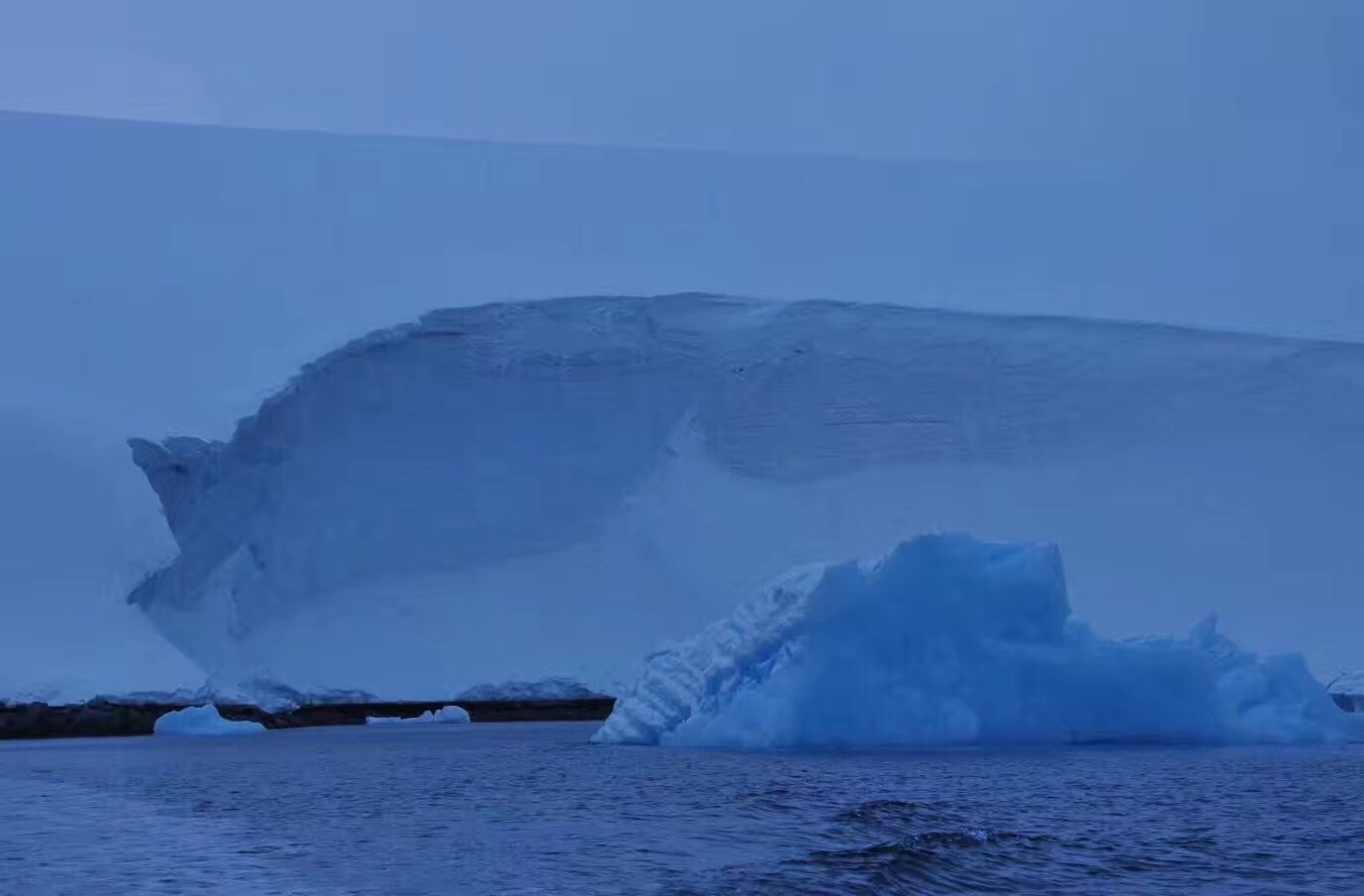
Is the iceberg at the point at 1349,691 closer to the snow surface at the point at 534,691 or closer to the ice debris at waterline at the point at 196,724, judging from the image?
the snow surface at the point at 534,691

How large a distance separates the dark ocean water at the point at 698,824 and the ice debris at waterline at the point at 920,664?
0.35m

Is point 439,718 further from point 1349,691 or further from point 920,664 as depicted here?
point 1349,691

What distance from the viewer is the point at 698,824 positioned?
671 cm

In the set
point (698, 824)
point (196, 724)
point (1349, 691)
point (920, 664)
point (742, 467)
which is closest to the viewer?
point (698, 824)

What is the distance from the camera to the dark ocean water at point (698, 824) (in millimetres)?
5430

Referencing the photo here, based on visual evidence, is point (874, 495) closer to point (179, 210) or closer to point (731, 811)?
point (179, 210)

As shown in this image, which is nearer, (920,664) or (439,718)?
(920,664)

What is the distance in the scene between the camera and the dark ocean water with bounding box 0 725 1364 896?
5.43 m

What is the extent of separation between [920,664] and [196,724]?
260 inches

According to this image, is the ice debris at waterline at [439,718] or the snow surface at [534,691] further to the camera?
the ice debris at waterline at [439,718]

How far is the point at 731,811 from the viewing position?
7.09 m

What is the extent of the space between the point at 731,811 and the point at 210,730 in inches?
326

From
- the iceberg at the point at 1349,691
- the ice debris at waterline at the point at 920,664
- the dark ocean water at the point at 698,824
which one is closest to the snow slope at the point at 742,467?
the iceberg at the point at 1349,691

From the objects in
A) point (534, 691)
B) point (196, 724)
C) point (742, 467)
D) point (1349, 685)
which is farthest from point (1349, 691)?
point (196, 724)
